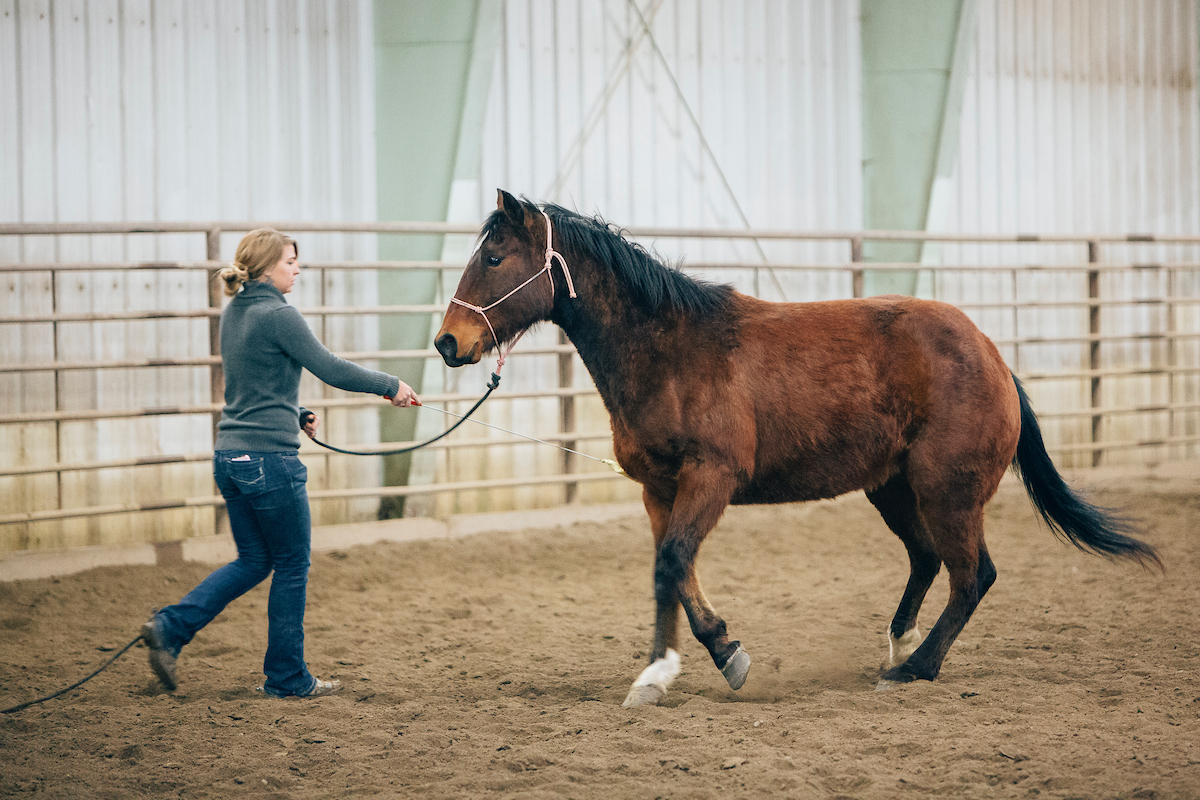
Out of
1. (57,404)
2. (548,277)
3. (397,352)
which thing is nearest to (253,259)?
(548,277)

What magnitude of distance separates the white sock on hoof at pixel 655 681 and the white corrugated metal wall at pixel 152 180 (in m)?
3.92

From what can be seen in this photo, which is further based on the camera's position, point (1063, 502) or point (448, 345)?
point (1063, 502)

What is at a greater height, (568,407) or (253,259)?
(253,259)

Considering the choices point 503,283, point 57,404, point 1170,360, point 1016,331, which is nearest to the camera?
point 503,283

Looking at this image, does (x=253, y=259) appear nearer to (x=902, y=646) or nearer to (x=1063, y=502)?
(x=902, y=646)

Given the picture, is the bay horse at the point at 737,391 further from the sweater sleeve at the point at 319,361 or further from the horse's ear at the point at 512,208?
the sweater sleeve at the point at 319,361

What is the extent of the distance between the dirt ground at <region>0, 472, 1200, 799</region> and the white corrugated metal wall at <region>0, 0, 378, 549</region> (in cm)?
107

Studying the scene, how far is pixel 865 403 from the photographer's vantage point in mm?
3627

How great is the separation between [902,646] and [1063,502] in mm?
865

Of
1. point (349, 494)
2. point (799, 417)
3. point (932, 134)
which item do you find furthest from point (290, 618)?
point (932, 134)

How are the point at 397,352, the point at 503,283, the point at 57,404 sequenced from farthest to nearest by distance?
the point at 397,352
the point at 57,404
the point at 503,283

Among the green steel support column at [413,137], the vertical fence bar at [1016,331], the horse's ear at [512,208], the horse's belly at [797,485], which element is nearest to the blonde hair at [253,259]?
the horse's ear at [512,208]

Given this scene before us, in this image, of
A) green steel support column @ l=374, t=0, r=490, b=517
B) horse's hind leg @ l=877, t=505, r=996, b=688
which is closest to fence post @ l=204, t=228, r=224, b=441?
green steel support column @ l=374, t=0, r=490, b=517

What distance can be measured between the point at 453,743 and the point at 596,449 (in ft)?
15.5
